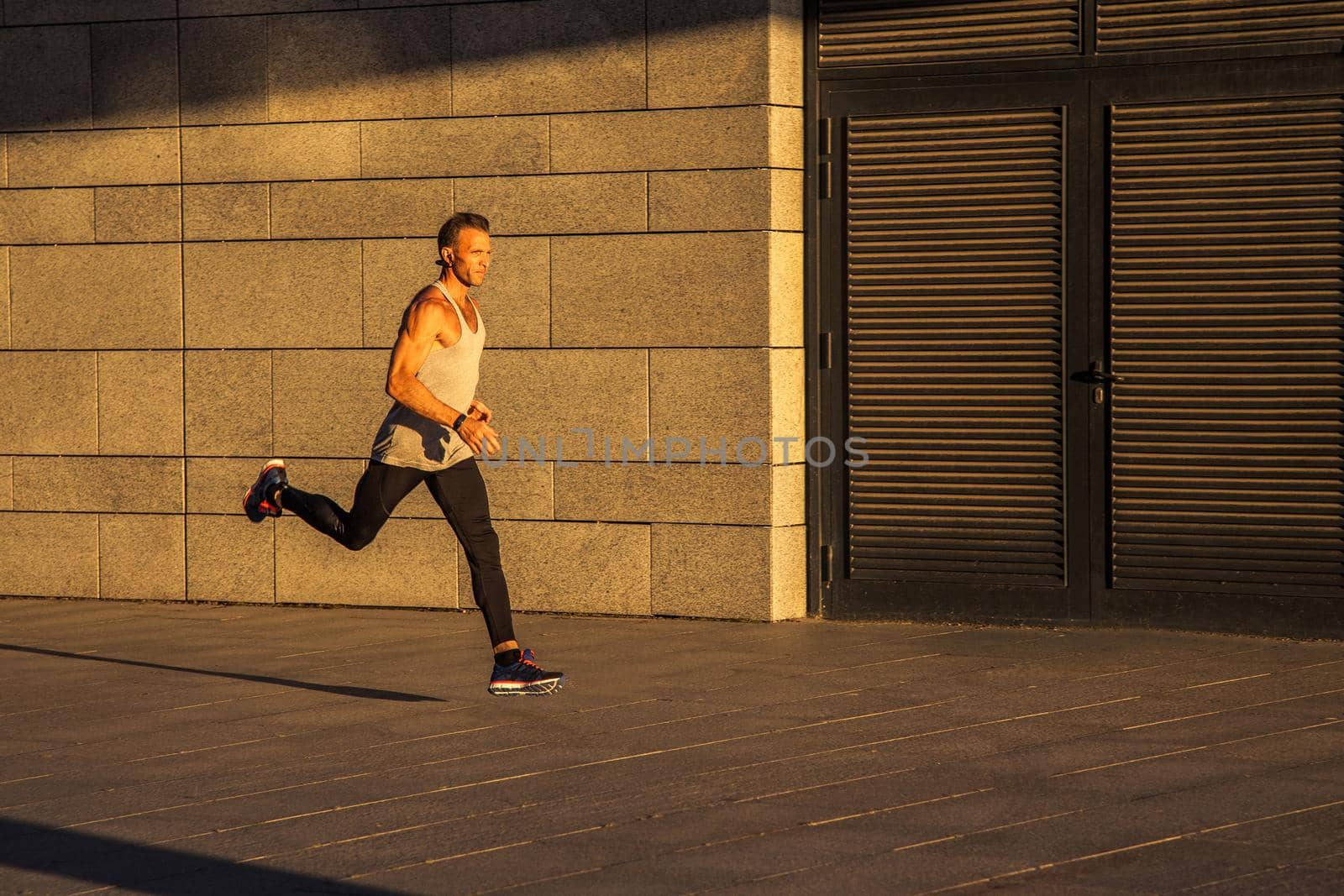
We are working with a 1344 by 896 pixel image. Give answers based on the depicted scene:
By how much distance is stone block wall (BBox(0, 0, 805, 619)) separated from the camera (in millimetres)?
9930

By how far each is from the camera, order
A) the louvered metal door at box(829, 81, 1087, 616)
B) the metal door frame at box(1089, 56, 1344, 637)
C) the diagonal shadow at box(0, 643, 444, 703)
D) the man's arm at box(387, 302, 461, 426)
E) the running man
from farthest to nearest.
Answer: the louvered metal door at box(829, 81, 1087, 616)
the metal door frame at box(1089, 56, 1344, 637)
the diagonal shadow at box(0, 643, 444, 703)
the running man
the man's arm at box(387, 302, 461, 426)

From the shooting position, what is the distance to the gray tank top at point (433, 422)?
7582 mm

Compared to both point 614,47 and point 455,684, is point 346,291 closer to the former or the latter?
point 614,47

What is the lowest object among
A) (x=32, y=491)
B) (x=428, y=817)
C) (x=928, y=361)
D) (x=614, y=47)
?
(x=428, y=817)

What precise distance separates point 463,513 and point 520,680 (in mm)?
700

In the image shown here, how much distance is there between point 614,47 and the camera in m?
10.1

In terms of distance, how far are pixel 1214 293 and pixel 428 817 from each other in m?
5.31

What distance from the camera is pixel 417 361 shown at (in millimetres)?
7438

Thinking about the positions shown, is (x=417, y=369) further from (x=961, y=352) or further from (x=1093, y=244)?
(x=1093, y=244)

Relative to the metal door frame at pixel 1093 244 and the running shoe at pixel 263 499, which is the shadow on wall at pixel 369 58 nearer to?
the metal door frame at pixel 1093 244

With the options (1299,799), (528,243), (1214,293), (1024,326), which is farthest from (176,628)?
(1299,799)

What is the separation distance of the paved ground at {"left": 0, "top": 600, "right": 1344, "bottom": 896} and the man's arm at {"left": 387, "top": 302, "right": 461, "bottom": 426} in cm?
117

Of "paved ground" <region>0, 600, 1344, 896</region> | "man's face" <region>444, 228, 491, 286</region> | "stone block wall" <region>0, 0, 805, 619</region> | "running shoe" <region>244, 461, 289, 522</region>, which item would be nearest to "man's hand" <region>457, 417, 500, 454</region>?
"man's face" <region>444, 228, 491, 286</region>

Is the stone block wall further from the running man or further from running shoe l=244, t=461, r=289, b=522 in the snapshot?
the running man
